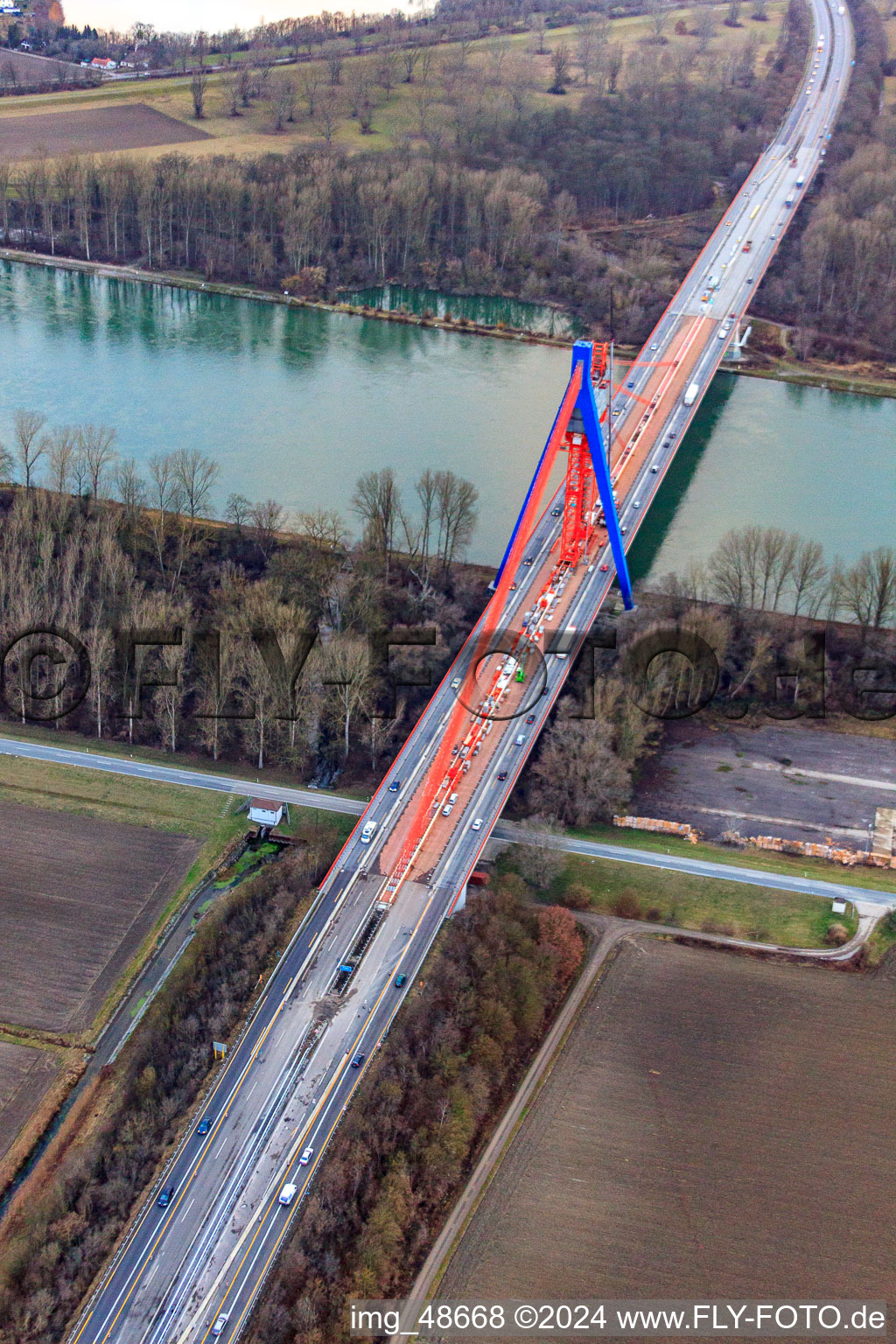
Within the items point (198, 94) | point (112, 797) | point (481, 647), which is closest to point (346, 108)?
point (198, 94)

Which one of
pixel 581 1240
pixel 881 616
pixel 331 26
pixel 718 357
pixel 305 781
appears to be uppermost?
pixel 331 26

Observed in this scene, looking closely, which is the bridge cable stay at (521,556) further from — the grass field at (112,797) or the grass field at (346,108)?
the grass field at (346,108)

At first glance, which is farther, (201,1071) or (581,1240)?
(201,1071)

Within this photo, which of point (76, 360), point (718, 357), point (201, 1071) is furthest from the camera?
point (76, 360)

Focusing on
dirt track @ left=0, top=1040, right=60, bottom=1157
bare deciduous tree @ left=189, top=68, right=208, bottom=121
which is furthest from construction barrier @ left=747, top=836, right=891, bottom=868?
bare deciduous tree @ left=189, top=68, right=208, bottom=121

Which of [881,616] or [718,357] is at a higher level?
[718,357]

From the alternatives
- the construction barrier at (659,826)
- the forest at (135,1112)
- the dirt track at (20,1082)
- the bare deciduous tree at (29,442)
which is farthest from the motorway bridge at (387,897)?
the bare deciduous tree at (29,442)

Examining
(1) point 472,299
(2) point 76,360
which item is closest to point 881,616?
(1) point 472,299

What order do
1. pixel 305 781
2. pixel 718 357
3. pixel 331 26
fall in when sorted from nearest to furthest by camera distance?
Result: 1. pixel 305 781
2. pixel 718 357
3. pixel 331 26

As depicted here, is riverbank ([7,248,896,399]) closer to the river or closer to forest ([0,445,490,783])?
the river

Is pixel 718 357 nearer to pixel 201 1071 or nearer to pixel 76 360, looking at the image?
pixel 76 360
